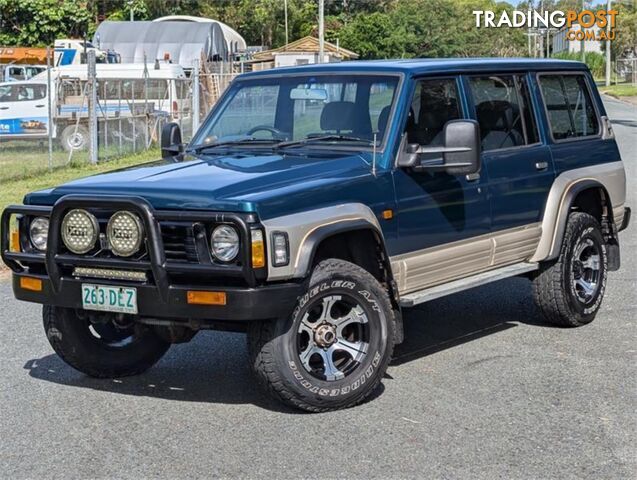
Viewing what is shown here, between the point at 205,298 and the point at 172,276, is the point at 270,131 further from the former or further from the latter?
the point at 205,298

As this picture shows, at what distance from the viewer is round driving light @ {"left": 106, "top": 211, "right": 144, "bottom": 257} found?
5.88 m

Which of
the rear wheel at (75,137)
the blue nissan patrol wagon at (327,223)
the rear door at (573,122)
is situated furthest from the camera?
the rear wheel at (75,137)

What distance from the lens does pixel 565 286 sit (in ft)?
26.1

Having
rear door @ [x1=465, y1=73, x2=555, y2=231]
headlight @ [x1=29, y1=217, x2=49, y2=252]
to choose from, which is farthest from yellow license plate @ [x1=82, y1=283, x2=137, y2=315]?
rear door @ [x1=465, y1=73, x2=555, y2=231]

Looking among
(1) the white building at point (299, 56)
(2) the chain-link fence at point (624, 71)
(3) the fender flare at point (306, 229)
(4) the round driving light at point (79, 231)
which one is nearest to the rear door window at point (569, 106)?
(3) the fender flare at point (306, 229)

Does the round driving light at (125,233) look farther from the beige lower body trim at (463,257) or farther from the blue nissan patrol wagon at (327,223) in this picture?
the beige lower body trim at (463,257)

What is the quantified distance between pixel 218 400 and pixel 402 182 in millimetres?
1635

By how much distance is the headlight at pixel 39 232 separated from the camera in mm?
6340

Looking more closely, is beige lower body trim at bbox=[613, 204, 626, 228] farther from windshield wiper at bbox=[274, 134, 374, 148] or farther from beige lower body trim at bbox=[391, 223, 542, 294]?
windshield wiper at bbox=[274, 134, 374, 148]

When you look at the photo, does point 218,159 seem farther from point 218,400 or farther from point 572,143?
point 572,143

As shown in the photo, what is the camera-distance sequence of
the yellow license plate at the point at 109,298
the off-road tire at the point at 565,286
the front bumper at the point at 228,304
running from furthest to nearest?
the off-road tire at the point at 565,286
the yellow license plate at the point at 109,298
the front bumper at the point at 228,304

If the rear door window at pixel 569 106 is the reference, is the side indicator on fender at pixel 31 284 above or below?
below

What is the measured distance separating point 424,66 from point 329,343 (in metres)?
2.02

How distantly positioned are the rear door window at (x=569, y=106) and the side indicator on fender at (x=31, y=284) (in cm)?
384
